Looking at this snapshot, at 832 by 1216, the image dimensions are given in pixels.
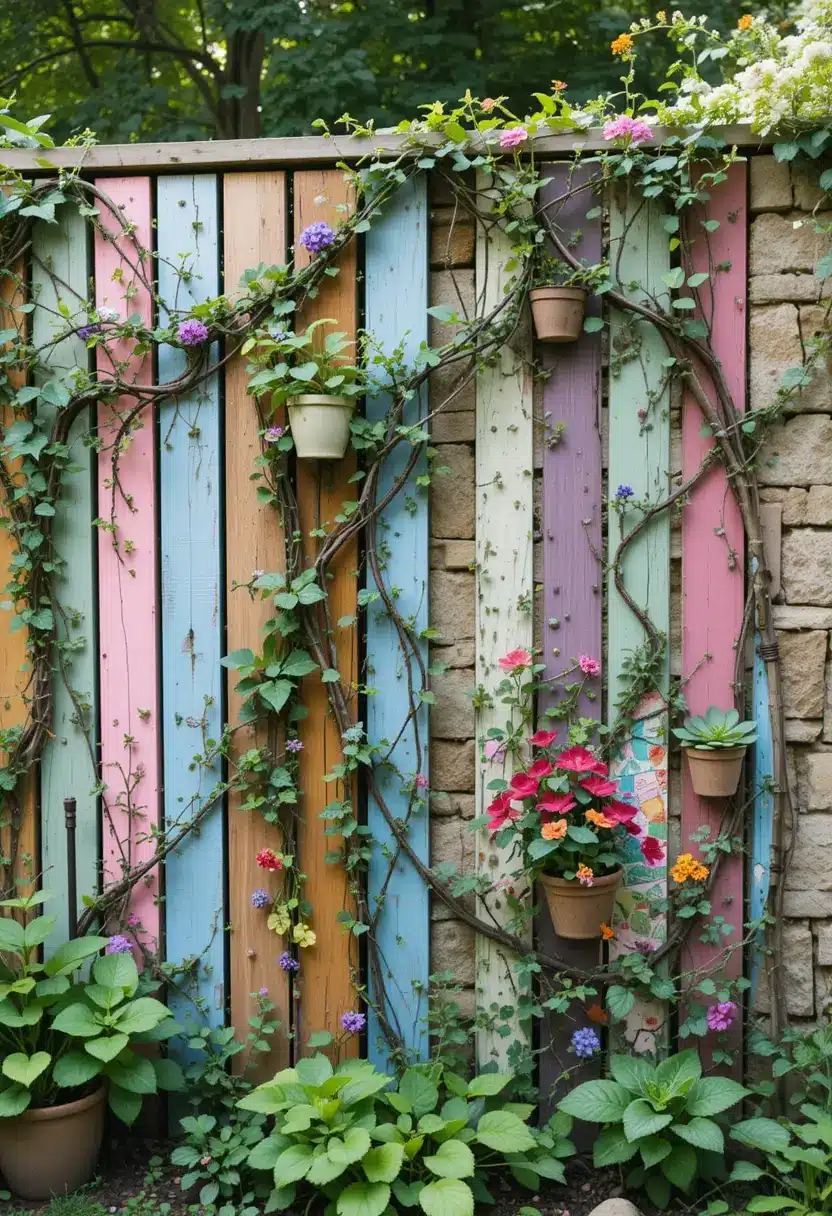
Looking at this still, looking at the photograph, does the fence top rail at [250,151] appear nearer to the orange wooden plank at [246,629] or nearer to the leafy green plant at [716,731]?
the orange wooden plank at [246,629]

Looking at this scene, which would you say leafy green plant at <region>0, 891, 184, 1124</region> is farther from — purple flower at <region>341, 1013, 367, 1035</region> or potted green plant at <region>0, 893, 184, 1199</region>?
purple flower at <region>341, 1013, 367, 1035</region>

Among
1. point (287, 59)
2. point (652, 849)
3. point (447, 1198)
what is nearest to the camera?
point (447, 1198)

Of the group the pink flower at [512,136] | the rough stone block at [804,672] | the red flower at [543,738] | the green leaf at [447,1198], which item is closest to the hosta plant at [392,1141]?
the green leaf at [447,1198]

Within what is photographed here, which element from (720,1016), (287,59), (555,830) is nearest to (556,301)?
(555,830)

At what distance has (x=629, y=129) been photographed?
2611 mm

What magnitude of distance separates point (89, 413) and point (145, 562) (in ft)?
1.47

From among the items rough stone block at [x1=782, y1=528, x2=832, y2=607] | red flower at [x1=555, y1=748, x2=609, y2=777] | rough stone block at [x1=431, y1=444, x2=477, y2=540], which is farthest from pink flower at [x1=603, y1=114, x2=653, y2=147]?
red flower at [x1=555, y1=748, x2=609, y2=777]

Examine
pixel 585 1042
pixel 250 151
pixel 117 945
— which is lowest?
pixel 585 1042

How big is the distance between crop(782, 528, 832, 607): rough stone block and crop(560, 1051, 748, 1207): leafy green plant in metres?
1.21

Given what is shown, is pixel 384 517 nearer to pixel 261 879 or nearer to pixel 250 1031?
pixel 261 879

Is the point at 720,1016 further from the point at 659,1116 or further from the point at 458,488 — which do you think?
the point at 458,488

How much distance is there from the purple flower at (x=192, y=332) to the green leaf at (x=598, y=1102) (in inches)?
85.1

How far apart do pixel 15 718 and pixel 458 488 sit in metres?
1.41

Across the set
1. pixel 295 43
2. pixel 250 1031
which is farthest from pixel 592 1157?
pixel 295 43
